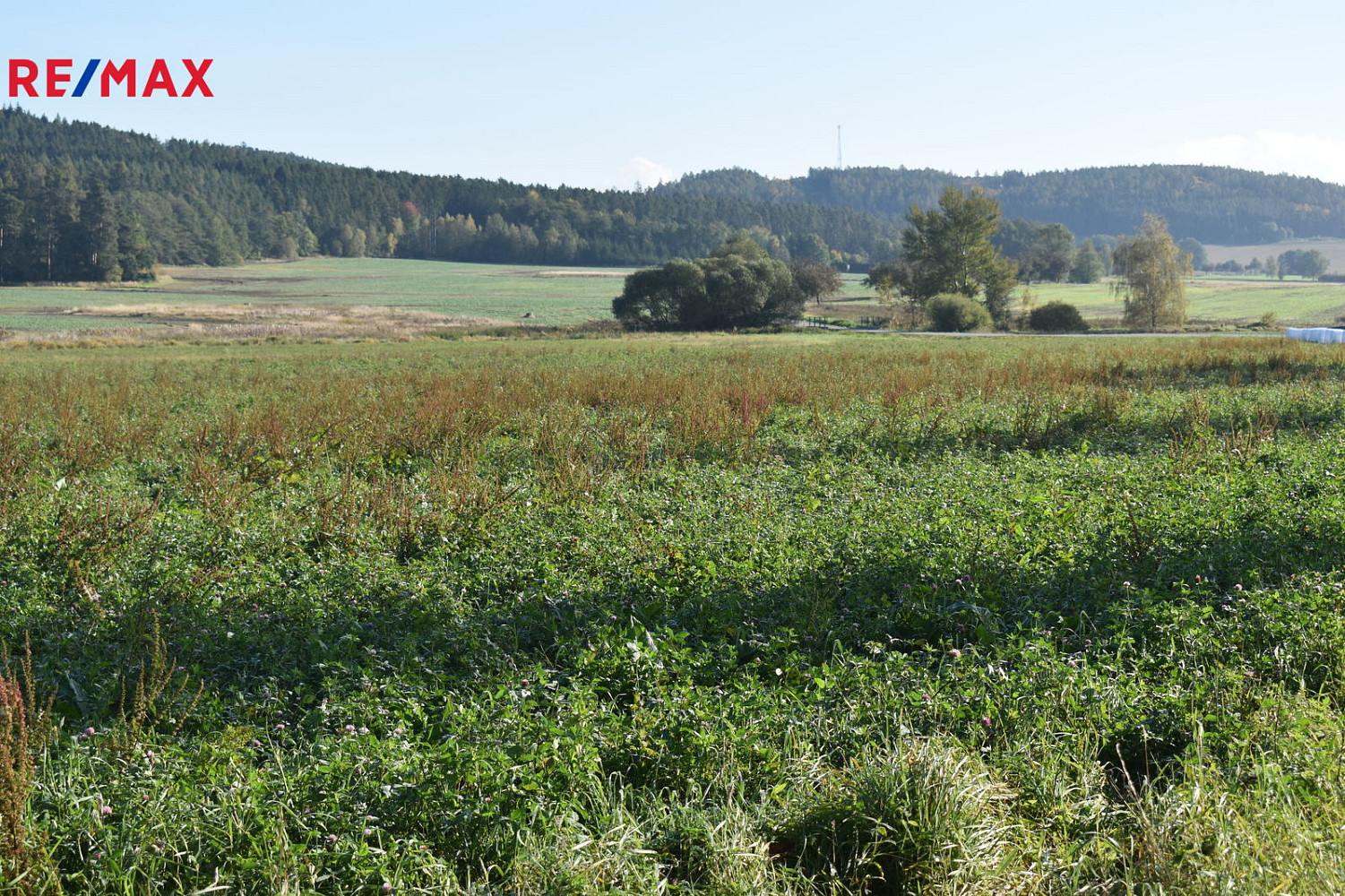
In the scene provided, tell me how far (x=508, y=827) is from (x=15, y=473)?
30.2 ft

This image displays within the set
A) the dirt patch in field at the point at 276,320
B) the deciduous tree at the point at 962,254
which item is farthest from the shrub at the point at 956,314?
the dirt patch in field at the point at 276,320

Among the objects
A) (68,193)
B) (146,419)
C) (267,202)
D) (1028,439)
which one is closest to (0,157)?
(68,193)

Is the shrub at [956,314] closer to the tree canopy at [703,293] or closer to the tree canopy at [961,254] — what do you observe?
the tree canopy at [961,254]

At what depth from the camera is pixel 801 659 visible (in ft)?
16.9

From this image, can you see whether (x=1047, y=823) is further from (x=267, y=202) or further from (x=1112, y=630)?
(x=267, y=202)

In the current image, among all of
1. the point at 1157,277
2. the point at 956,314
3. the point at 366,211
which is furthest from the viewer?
the point at 366,211

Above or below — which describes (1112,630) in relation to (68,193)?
below

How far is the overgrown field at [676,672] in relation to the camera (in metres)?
3.54

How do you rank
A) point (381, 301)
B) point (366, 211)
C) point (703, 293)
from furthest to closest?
point (366, 211)
point (381, 301)
point (703, 293)

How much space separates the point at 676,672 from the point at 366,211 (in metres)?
180

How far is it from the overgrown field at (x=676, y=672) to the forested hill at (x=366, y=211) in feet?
416

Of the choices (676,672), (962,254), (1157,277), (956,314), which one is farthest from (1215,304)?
(676,672)

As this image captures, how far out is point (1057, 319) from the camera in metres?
75.9

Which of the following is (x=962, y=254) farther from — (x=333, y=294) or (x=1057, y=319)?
(x=333, y=294)
